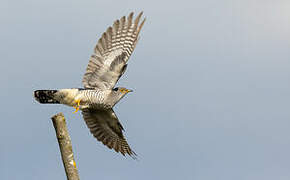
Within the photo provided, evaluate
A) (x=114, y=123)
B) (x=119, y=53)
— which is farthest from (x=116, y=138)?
(x=119, y=53)

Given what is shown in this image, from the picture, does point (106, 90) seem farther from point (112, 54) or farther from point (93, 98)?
point (112, 54)

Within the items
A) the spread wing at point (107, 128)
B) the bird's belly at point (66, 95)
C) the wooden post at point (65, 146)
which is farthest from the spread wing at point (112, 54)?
the wooden post at point (65, 146)

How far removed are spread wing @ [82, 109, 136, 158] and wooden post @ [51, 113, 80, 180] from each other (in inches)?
143

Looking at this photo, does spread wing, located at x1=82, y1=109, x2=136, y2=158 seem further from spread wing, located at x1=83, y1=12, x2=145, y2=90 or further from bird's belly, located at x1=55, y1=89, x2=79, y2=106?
bird's belly, located at x1=55, y1=89, x2=79, y2=106

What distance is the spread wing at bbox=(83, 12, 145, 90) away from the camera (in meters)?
8.89

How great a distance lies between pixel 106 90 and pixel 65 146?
3404 mm

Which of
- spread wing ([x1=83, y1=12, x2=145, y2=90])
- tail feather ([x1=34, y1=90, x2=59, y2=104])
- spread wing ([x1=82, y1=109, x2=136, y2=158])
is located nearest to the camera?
tail feather ([x1=34, y1=90, x2=59, y2=104])

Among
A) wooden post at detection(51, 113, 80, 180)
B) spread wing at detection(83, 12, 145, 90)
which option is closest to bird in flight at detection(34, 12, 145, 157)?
spread wing at detection(83, 12, 145, 90)

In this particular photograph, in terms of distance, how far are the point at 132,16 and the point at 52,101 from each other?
232 cm

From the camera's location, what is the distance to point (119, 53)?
934cm

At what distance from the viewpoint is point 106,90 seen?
8828 millimetres

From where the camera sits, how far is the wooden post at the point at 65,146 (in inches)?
212

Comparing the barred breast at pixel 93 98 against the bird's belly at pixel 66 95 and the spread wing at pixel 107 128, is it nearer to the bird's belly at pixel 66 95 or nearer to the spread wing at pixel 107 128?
the bird's belly at pixel 66 95

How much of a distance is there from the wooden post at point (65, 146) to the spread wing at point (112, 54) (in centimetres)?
327
